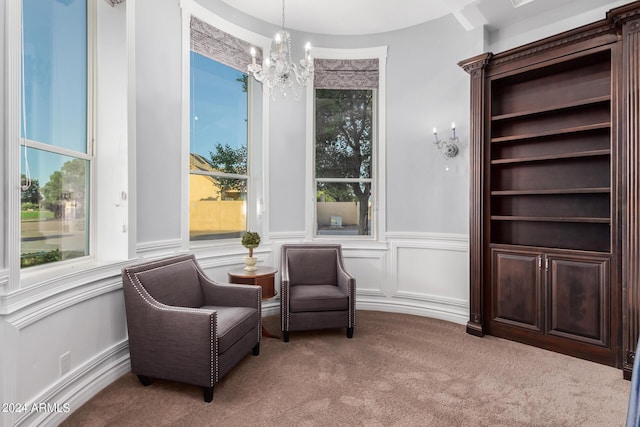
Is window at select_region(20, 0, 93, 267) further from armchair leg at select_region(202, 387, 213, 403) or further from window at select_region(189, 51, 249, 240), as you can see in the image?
armchair leg at select_region(202, 387, 213, 403)

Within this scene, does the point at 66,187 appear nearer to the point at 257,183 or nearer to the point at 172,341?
the point at 172,341

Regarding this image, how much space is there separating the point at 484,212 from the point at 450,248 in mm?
620

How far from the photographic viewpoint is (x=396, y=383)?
98.1 inches

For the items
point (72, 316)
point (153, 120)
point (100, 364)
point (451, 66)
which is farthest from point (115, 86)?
point (451, 66)

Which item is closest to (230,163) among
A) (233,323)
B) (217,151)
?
(217,151)

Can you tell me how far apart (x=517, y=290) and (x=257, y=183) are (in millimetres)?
2818

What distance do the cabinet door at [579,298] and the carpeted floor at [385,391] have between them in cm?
22

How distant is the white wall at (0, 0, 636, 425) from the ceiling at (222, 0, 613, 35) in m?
0.11

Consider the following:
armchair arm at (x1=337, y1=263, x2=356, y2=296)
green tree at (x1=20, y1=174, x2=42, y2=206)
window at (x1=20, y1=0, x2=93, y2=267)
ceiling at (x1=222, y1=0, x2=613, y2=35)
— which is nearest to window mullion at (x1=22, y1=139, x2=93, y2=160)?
window at (x1=20, y1=0, x2=93, y2=267)

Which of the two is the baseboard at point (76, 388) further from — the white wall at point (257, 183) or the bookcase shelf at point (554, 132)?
the bookcase shelf at point (554, 132)

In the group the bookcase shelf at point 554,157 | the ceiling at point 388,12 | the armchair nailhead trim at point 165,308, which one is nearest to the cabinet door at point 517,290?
the bookcase shelf at point 554,157

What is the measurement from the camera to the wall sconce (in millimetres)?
3803

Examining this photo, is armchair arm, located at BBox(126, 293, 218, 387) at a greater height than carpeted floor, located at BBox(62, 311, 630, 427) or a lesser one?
greater

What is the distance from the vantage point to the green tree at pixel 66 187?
225 centimetres
